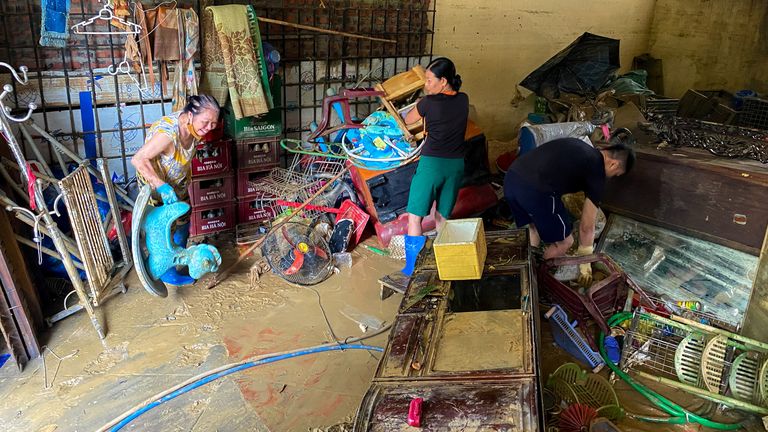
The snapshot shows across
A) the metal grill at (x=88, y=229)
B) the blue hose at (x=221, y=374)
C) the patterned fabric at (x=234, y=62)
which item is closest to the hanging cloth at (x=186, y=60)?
the patterned fabric at (x=234, y=62)

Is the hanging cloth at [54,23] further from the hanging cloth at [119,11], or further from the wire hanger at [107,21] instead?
the hanging cloth at [119,11]

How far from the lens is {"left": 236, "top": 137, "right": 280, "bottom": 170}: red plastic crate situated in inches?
209

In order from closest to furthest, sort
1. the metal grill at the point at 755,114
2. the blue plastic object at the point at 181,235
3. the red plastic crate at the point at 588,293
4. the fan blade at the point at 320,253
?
the red plastic crate at the point at 588,293 < the blue plastic object at the point at 181,235 < the fan blade at the point at 320,253 < the metal grill at the point at 755,114

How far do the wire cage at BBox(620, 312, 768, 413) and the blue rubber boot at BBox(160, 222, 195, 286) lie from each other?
125 inches

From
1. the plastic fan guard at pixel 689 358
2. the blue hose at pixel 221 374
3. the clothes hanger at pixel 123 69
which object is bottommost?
the blue hose at pixel 221 374

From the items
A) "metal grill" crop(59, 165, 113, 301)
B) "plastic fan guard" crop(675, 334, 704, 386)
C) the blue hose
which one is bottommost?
the blue hose

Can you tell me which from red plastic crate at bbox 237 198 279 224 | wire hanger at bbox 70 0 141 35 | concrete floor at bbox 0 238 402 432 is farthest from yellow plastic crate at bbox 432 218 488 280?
wire hanger at bbox 70 0 141 35

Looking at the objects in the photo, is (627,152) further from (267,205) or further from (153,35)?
(153,35)

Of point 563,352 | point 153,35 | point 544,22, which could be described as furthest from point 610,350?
point 544,22

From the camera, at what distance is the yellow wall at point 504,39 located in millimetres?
6977

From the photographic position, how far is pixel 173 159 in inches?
158

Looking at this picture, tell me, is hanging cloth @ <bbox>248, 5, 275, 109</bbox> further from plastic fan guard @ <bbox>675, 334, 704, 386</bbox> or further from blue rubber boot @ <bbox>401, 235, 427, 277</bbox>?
plastic fan guard @ <bbox>675, 334, 704, 386</bbox>

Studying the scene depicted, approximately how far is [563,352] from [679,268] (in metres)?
1.43

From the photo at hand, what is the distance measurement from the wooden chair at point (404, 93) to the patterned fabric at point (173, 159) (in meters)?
1.94
